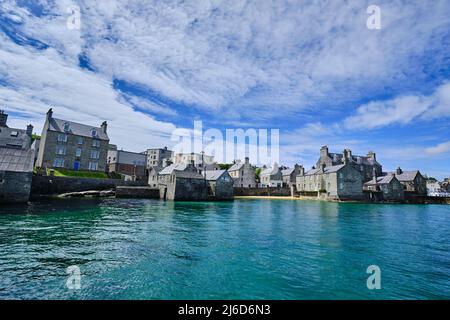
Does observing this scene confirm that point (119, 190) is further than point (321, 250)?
Yes

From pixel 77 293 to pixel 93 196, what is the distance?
45.6m

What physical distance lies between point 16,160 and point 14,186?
3547 mm

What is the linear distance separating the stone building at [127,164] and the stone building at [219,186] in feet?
72.0

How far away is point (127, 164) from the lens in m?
74.8

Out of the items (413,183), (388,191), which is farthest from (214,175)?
(413,183)

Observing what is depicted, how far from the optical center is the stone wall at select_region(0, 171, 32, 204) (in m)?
29.5

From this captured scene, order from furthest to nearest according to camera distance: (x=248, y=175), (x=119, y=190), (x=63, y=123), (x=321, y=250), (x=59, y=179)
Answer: (x=248, y=175), (x=63, y=123), (x=119, y=190), (x=59, y=179), (x=321, y=250)

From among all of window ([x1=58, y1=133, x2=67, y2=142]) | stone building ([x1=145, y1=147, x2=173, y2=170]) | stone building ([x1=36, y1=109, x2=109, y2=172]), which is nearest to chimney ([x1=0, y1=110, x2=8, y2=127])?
stone building ([x1=36, y1=109, x2=109, y2=172])

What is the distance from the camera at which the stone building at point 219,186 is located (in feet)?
197

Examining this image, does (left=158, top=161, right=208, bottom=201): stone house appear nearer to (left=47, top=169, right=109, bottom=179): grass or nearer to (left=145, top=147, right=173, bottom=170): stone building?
(left=47, top=169, right=109, bottom=179): grass

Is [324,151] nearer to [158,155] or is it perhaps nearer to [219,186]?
[219,186]

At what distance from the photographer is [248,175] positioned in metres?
91.6
